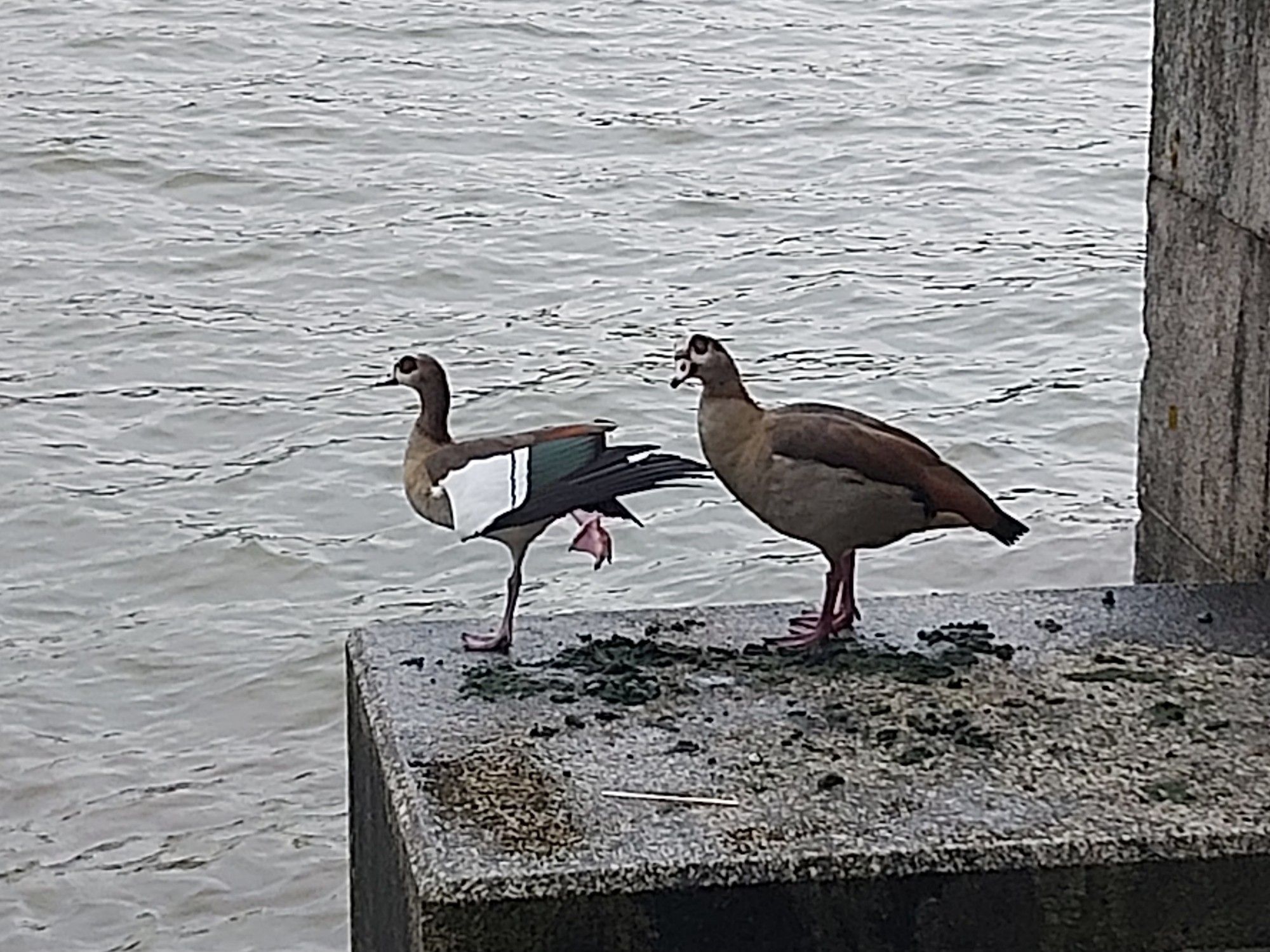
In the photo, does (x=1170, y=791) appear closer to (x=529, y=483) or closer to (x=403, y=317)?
(x=529, y=483)

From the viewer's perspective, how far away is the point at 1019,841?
331 centimetres

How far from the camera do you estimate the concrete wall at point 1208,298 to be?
15.0 feet

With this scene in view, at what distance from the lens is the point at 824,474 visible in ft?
13.4

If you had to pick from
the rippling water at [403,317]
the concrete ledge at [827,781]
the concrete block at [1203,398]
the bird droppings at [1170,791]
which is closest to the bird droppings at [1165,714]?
the concrete ledge at [827,781]

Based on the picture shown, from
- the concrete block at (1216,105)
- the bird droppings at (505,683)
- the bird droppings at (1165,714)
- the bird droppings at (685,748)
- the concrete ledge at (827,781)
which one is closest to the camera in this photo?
the concrete ledge at (827,781)

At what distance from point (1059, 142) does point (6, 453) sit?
701cm

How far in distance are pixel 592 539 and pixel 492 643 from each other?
0.82 ft

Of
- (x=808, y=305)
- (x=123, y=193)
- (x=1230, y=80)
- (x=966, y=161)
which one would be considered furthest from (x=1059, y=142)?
(x=1230, y=80)

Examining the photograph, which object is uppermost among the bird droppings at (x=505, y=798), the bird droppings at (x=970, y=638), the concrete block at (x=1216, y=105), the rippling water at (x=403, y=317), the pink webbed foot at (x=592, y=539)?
the concrete block at (x=1216, y=105)

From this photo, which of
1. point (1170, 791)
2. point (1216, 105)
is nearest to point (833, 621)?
point (1170, 791)

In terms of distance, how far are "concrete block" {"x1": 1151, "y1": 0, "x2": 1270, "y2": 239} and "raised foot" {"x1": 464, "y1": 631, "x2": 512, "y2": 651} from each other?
161 centimetres

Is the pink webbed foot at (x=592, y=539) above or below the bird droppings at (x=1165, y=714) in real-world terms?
above

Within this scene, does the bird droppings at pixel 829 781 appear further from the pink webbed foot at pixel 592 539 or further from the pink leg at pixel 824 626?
the pink webbed foot at pixel 592 539

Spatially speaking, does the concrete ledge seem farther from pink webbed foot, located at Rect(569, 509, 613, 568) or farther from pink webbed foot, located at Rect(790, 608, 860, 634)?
pink webbed foot, located at Rect(569, 509, 613, 568)
